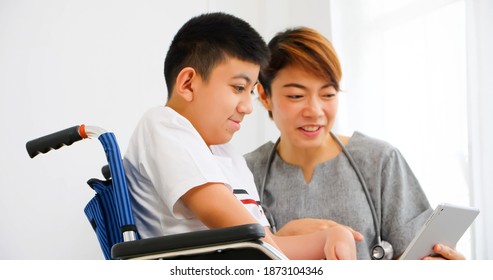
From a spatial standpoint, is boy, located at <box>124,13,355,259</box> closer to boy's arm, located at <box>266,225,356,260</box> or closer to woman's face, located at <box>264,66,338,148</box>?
boy's arm, located at <box>266,225,356,260</box>

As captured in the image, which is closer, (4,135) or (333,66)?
(333,66)

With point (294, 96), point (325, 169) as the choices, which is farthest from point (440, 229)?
point (294, 96)

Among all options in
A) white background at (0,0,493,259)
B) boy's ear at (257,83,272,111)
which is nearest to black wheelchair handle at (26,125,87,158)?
boy's ear at (257,83,272,111)

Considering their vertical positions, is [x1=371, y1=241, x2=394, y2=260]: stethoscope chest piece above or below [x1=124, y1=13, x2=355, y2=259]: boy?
below

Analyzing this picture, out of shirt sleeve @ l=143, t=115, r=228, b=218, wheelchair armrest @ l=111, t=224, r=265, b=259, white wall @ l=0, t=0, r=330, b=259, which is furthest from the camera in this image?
white wall @ l=0, t=0, r=330, b=259

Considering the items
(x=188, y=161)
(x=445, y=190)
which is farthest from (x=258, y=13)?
(x=188, y=161)

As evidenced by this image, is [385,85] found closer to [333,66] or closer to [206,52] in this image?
[333,66]

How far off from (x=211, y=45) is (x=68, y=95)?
5.15 ft

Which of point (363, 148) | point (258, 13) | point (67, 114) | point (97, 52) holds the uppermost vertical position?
point (258, 13)

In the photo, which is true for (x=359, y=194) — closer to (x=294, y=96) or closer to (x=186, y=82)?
(x=294, y=96)

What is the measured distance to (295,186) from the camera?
1808 millimetres

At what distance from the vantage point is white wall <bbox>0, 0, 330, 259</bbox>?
2510 millimetres

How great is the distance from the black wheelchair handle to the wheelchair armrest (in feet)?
0.87
